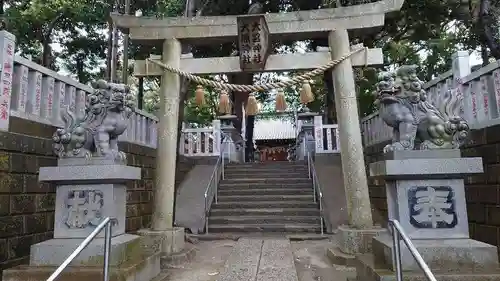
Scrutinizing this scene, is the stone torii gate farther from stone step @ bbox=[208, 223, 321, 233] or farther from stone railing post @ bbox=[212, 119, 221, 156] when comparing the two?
stone railing post @ bbox=[212, 119, 221, 156]

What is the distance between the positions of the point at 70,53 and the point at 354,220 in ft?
47.3

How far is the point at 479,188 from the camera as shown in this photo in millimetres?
5219

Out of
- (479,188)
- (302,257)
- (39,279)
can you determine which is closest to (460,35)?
(479,188)

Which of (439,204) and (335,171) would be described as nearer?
(439,204)

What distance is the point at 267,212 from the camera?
9.68 m

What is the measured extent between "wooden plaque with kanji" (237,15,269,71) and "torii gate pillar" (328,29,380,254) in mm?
1241

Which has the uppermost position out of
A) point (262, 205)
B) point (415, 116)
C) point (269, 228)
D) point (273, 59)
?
point (273, 59)

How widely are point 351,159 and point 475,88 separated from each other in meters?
2.14

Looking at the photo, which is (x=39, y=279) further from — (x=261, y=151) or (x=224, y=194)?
(x=261, y=151)

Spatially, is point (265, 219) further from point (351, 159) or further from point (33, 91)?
point (33, 91)

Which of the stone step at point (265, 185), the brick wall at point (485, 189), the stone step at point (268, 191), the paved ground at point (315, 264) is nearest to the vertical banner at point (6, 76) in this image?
the paved ground at point (315, 264)

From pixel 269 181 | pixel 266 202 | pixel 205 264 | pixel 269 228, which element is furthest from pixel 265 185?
pixel 205 264

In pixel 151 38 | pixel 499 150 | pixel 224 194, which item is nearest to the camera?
pixel 499 150

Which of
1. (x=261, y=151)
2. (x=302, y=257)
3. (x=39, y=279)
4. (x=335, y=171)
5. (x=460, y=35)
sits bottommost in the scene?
(x=302, y=257)
